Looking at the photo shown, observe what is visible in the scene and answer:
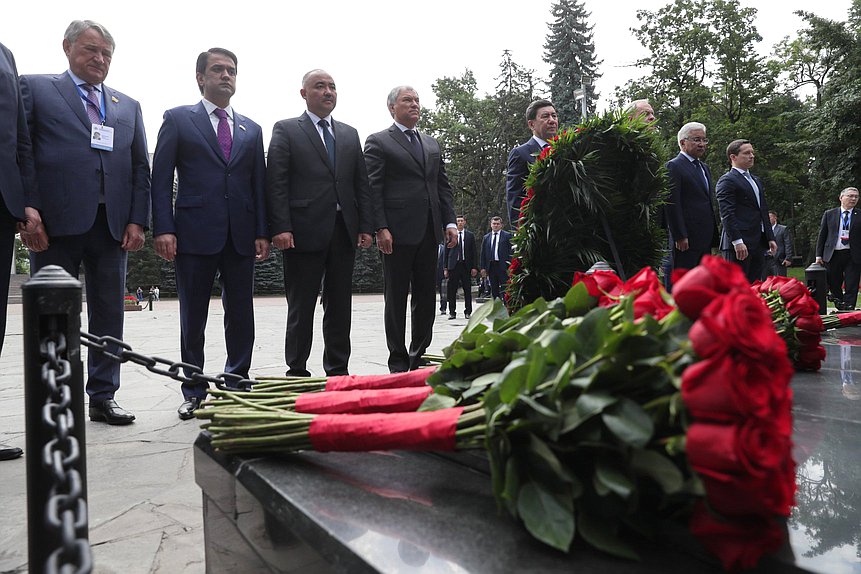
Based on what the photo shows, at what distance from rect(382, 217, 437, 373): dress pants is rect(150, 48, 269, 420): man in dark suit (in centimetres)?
102

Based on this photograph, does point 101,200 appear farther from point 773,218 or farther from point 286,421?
point 773,218

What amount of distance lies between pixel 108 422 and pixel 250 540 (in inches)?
102

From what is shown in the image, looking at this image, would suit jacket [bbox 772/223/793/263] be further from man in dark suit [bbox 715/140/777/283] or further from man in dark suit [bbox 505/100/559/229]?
man in dark suit [bbox 505/100/559/229]

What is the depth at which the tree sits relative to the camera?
136ft

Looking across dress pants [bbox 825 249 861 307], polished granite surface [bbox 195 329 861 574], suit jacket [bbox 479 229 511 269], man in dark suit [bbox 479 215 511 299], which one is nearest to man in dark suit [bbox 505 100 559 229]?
polished granite surface [bbox 195 329 861 574]

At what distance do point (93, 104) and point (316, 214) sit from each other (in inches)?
55.4

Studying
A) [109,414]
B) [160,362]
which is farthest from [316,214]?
[160,362]

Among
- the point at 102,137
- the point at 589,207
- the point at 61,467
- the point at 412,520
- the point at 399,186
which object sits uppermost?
the point at 102,137

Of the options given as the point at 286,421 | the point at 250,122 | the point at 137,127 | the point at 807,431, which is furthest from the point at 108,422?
the point at 807,431

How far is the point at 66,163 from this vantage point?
11.9 feet

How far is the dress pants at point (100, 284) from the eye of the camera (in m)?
3.71

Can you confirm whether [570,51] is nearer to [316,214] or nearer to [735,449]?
[316,214]

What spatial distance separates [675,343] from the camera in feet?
3.17

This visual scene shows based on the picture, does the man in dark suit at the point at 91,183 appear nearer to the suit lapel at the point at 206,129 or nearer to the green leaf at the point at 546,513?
the suit lapel at the point at 206,129
